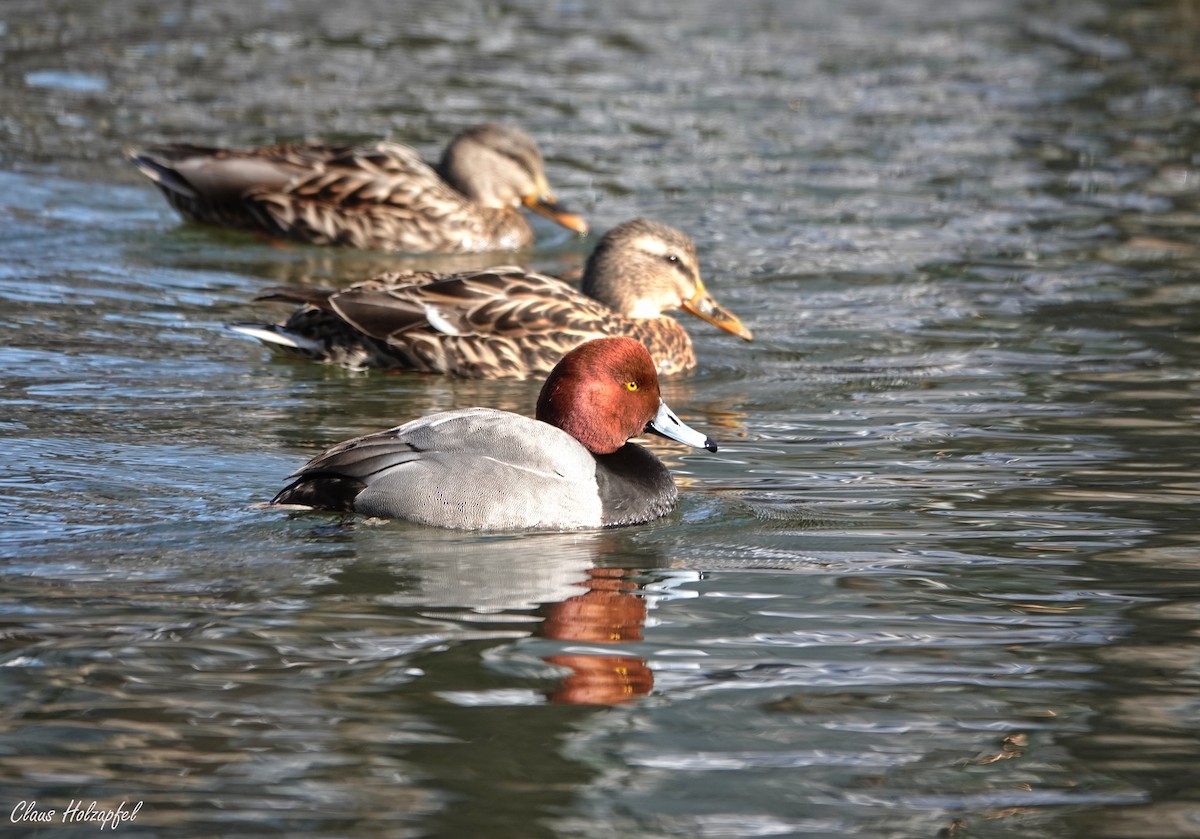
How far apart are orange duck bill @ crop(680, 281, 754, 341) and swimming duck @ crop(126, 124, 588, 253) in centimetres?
299

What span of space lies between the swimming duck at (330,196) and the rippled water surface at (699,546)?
0.25 meters

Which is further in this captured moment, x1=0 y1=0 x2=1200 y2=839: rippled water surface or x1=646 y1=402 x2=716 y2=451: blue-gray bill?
x1=646 y1=402 x2=716 y2=451: blue-gray bill

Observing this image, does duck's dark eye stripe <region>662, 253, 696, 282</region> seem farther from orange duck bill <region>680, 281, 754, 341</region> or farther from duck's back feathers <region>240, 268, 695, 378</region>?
duck's back feathers <region>240, 268, 695, 378</region>

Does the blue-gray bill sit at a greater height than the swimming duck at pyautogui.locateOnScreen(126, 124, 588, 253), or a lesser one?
lesser

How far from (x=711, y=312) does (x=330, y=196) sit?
3.85 m

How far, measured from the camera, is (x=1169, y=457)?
8430 millimetres

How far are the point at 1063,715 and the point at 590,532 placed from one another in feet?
7.73

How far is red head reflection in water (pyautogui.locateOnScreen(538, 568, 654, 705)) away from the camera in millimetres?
5605

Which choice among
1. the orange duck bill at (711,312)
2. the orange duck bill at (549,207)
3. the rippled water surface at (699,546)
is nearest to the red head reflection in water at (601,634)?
the rippled water surface at (699,546)

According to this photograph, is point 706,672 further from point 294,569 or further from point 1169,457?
point 1169,457

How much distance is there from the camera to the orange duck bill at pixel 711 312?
10820 millimetres

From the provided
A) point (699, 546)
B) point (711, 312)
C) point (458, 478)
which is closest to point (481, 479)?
point (458, 478)

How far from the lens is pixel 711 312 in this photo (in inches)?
429

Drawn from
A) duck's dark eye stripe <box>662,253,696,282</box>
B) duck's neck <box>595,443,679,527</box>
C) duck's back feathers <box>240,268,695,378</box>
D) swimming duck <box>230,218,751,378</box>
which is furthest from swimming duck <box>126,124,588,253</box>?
duck's neck <box>595,443,679,527</box>
